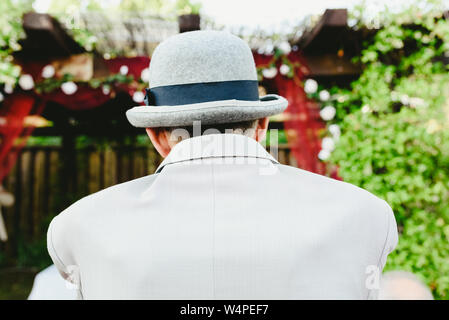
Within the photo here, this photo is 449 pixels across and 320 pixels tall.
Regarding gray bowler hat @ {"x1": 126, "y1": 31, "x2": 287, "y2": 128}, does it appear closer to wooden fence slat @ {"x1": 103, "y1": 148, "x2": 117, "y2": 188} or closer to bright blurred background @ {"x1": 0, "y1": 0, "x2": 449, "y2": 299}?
bright blurred background @ {"x1": 0, "y1": 0, "x2": 449, "y2": 299}

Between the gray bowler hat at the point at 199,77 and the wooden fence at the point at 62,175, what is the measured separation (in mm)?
5741

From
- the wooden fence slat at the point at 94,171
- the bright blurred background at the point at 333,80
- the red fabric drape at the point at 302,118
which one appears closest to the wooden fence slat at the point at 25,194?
the wooden fence slat at the point at 94,171

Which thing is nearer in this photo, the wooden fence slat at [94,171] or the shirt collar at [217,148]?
the shirt collar at [217,148]

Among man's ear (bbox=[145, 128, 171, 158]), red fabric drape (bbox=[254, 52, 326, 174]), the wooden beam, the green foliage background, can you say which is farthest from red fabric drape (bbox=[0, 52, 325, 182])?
man's ear (bbox=[145, 128, 171, 158])

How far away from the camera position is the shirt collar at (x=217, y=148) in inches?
38.9

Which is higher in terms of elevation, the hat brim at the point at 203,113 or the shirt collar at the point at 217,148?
the hat brim at the point at 203,113

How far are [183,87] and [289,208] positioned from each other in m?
0.55

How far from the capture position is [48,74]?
405 centimetres

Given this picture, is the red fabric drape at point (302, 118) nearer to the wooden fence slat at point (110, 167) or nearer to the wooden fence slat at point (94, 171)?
the wooden fence slat at point (110, 167)

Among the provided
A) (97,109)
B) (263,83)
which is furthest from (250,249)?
(97,109)

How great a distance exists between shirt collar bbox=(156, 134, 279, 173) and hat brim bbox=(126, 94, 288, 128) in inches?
4.0

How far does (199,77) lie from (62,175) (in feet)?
21.5

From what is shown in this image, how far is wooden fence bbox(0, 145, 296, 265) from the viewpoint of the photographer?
22.7 ft
